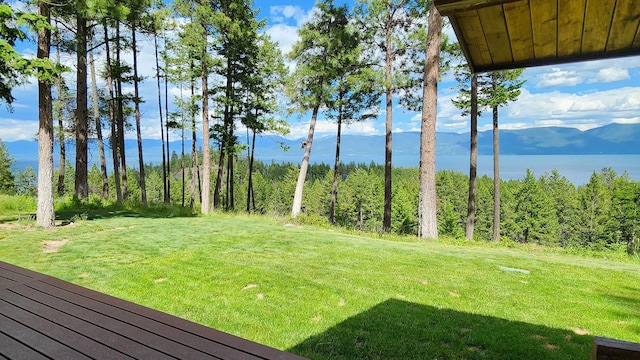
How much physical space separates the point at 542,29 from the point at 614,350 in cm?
193

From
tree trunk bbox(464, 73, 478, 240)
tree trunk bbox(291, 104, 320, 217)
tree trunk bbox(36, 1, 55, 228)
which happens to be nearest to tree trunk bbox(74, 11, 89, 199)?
tree trunk bbox(36, 1, 55, 228)

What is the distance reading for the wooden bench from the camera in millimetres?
Result: 1225

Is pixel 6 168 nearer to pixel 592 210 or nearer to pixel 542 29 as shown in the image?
pixel 542 29

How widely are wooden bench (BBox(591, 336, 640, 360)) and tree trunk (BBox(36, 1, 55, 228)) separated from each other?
10.6 metres

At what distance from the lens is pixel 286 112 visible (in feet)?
50.5

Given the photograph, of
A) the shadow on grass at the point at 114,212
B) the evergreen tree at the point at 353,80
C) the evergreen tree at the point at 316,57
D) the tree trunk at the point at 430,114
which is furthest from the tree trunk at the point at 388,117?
the shadow on grass at the point at 114,212

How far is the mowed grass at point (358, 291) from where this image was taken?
3.27 meters

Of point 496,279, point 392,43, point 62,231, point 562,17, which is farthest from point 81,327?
point 392,43

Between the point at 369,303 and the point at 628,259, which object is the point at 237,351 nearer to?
the point at 369,303

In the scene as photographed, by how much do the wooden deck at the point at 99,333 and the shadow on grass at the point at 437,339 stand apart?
4.17 ft

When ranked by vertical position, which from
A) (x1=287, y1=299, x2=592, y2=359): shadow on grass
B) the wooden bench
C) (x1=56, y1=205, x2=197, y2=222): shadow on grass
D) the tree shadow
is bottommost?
the tree shadow

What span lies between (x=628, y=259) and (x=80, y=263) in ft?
40.9

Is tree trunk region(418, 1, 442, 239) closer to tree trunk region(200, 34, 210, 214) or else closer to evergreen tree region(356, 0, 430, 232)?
evergreen tree region(356, 0, 430, 232)

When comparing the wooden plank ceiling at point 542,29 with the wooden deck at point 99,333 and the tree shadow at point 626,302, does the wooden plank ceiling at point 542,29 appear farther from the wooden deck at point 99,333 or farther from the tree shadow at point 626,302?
the tree shadow at point 626,302
